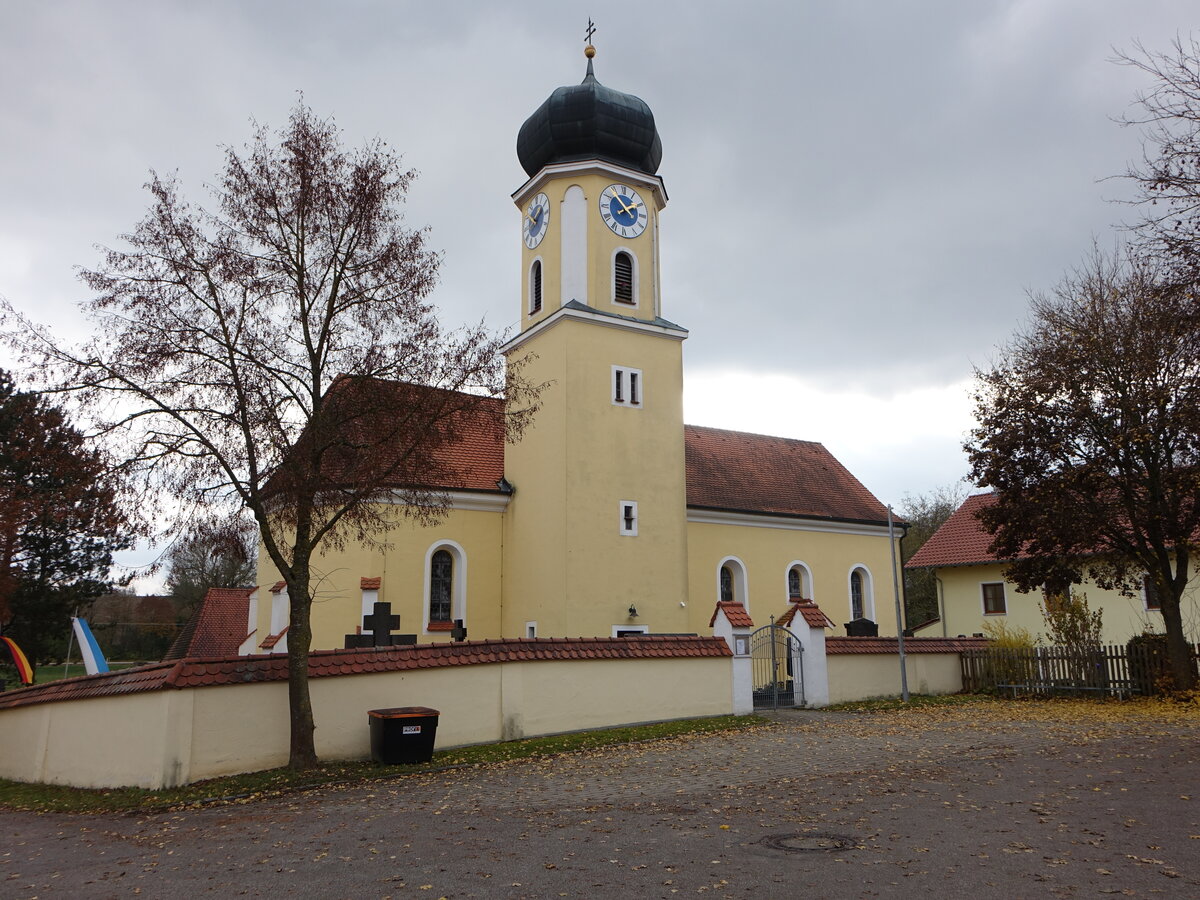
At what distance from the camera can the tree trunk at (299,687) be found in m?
12.3

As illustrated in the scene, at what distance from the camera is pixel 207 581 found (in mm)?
52250

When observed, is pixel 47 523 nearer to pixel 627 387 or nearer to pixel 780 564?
pixel 627 387

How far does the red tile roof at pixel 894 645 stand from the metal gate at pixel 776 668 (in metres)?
0.87

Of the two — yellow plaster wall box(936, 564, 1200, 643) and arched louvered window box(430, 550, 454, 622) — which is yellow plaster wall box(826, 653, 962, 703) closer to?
yellow plaster wall box(936, 564, 1200, 643)

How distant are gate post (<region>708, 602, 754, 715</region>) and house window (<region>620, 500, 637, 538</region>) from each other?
14.1 feet

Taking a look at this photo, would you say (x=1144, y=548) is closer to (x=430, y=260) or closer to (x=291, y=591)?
(x=430, y=260)

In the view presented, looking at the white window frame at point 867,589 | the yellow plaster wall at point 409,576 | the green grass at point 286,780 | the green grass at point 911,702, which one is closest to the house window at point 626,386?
the yellow plaster wall at point 409,576

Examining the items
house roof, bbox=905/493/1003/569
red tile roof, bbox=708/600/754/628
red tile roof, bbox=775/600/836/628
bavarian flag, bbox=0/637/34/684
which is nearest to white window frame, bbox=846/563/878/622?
house roof, bbox=905/493/1003/569

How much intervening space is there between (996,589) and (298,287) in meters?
28.2

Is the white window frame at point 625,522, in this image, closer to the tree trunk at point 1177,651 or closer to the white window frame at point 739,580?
the white window frame at point 739,580

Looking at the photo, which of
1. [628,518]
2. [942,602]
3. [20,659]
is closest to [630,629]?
[628,518]

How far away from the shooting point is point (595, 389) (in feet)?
78.2

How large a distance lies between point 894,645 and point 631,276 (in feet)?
40.6

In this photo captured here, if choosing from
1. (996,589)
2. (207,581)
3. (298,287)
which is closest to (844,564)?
(996,589)
